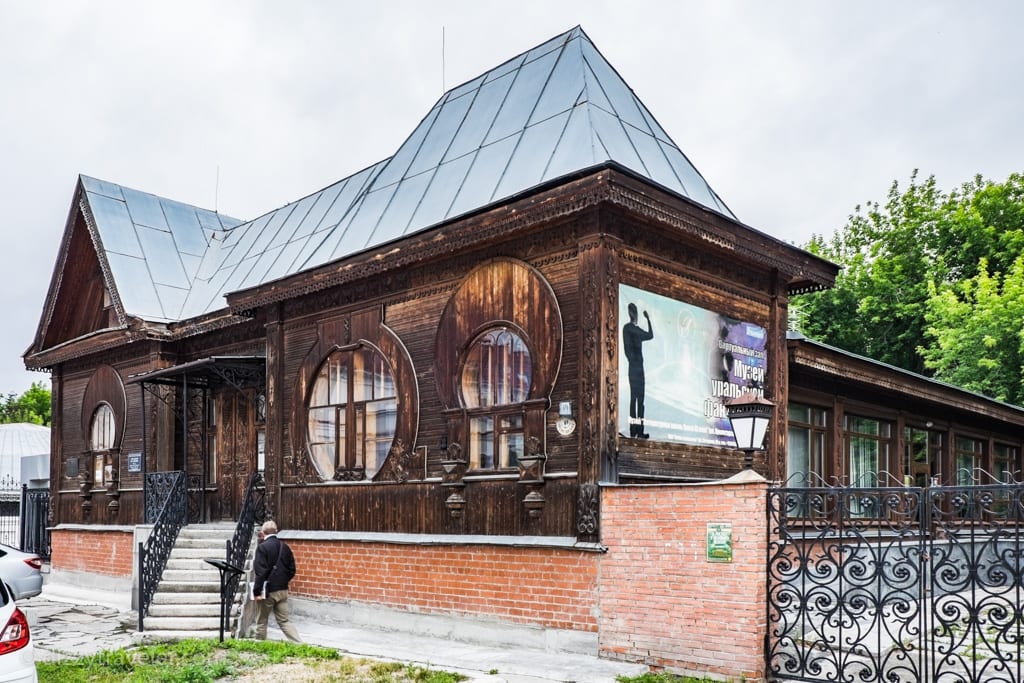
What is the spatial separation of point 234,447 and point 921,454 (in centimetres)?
1401

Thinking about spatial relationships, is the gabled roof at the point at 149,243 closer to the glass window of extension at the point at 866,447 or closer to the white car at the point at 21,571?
the white car at the point at 21,571

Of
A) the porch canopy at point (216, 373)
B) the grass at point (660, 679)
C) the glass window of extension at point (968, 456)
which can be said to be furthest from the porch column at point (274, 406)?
the glass window of extension at point (968, 456)

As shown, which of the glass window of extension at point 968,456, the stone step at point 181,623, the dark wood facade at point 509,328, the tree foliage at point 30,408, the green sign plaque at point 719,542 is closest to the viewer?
the green sign plaque at point 719,542

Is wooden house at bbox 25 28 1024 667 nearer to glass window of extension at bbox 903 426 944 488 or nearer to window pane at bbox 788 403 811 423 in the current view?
window pane at bbox 788 403 811 423

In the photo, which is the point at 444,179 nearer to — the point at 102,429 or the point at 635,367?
the point at 635,367

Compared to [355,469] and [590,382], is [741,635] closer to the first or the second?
[590,382]

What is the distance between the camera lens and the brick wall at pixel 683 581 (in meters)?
9.48

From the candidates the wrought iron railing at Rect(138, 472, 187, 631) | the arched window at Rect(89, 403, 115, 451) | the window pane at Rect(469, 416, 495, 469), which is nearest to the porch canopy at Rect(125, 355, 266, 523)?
the wrought iron railing at Rect(138, 472, 187, 631)

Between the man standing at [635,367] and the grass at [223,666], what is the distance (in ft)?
11.5

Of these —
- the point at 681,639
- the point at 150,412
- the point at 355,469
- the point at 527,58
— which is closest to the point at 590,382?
the point at 681,639

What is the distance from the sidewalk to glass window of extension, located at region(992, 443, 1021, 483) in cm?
1783

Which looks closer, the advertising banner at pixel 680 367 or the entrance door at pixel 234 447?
the advertising banner at pixel 680 367

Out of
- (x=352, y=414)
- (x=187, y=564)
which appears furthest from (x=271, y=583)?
(x=187, y=564)

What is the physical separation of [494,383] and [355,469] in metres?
3.05
